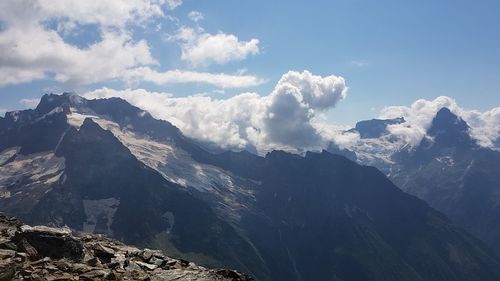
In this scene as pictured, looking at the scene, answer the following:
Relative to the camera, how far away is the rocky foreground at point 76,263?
3819cm

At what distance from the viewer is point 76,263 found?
4228 centimetres

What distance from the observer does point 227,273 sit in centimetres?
4284

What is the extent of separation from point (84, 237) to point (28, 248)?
1306 cm

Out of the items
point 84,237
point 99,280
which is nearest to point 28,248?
point 99,280

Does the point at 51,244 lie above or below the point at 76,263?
above

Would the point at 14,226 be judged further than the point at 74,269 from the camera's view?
Yes

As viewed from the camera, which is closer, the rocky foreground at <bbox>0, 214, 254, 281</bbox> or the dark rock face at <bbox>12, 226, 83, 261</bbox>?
the rocky foreground at <bbox>0, 214, 254, 281</bbox>

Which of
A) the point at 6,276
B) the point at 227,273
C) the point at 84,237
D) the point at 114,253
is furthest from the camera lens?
the point at 84,237

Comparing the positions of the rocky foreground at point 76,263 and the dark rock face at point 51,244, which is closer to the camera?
the rocky foreground at point 76,263

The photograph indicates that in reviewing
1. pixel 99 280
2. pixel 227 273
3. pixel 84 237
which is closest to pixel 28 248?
pixel 99 280

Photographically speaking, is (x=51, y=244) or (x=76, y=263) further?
(x=51, y=244)

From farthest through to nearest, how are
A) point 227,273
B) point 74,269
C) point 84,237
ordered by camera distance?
1. point 84,237
2. point 227,273
3. point 74,269

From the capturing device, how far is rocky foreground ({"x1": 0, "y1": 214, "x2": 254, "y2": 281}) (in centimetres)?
3819

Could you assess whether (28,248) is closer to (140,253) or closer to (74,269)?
(74,269)
